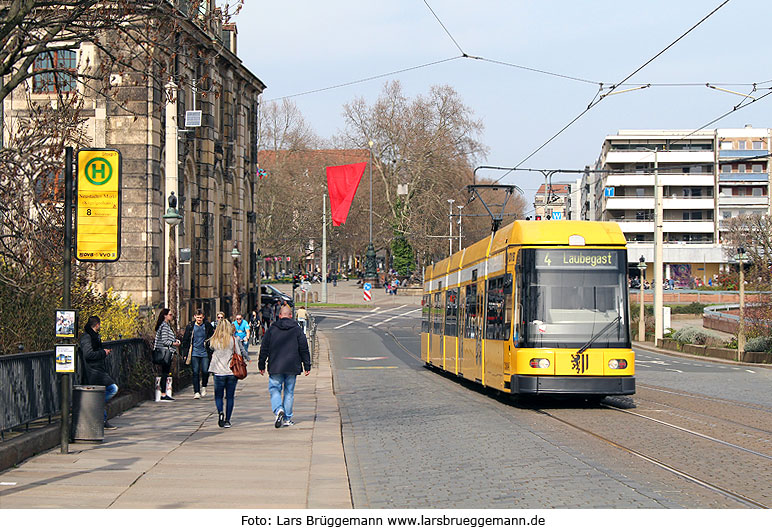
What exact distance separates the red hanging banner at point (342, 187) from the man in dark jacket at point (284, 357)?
4725 cm

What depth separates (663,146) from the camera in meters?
112

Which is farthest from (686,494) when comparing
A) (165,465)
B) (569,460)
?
(165,465)

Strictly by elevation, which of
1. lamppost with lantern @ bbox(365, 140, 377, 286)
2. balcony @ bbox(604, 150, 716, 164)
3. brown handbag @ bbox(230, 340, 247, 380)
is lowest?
brown handbag @ bbox(230, 340, 247, 380)

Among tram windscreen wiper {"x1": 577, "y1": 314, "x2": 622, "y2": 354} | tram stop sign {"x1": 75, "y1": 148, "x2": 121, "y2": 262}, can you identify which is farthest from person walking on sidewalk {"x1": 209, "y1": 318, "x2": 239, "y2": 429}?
tram windscreen wiper {"x1": 577, "y1": 314, "x2": 622, "y2": 354}

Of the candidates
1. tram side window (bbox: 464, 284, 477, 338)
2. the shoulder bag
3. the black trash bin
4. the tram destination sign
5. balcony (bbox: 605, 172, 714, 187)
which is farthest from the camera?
balcony (bbox: 605, 172, 714, 187)

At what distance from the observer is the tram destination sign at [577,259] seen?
17.2 metres

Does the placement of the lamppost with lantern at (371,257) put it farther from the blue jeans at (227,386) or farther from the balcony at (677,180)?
the blue jeans at (227,386)

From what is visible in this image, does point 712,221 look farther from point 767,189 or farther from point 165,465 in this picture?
point 165,465

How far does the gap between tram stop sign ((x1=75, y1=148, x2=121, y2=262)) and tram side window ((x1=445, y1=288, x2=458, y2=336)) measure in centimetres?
1327

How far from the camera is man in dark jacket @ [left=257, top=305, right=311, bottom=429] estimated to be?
46.4ft

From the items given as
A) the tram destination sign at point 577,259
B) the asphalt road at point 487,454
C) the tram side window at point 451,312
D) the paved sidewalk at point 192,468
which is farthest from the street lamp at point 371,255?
the paved sidewalk at point 192,468

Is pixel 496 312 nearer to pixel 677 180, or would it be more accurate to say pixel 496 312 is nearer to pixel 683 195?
pixel 677 180

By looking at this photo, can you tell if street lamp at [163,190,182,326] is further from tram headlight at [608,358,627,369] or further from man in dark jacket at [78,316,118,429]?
tram headlight at [608,358,627,369]
